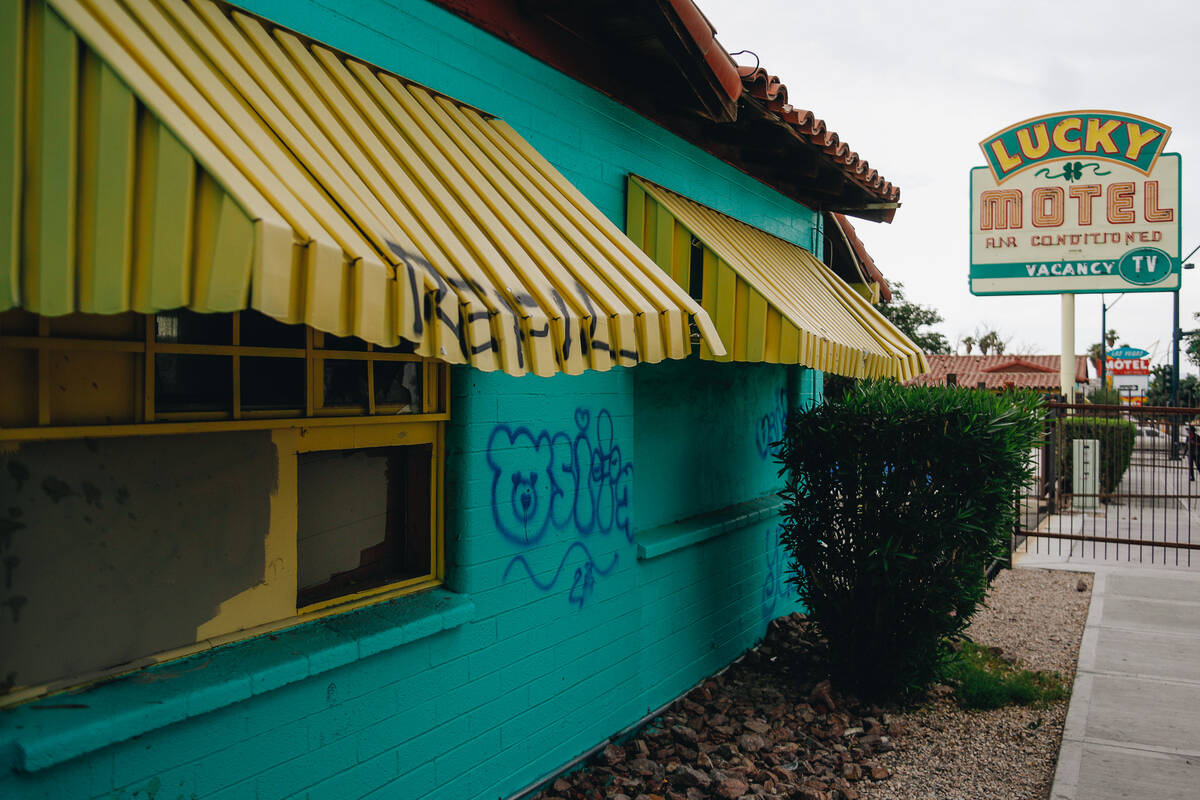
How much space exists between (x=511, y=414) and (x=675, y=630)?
2.16 meters

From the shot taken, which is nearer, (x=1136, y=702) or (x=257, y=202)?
(x=257, y=202)

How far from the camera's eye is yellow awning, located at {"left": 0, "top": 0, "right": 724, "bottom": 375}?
1.83 m

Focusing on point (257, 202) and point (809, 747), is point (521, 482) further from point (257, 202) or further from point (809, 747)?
point (809, 747)

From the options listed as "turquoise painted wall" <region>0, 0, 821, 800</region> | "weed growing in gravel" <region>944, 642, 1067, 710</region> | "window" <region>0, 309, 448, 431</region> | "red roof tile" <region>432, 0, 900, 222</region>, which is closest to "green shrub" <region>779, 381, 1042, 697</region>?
"weed growing in gravel" <region>944, 642, 1067, 710</region>

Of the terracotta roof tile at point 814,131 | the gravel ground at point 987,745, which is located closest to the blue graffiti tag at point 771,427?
the terracotta roof tile at point 814,131

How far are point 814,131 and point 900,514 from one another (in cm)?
291

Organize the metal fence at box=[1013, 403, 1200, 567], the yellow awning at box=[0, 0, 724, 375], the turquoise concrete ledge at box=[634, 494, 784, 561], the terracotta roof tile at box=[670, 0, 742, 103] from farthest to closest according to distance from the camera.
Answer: the metal fence at box=[1013, 403, 1200, 567] → the turquoise concrete ledge at box=[634, 494, 784, 561] → the terracotta roof tile at box=[670, 0, 742, 103] → the yellow awning at box=[0, 0, 724, 375]

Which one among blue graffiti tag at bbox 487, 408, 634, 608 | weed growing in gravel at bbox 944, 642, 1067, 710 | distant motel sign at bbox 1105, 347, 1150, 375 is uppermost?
distant motel sign at bbox 1105, 347, 1150, 375

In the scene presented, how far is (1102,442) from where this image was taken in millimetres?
15180

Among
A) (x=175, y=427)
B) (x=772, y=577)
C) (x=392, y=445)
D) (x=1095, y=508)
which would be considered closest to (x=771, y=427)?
(x=772, y=577)

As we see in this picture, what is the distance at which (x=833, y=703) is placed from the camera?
5.27 meters

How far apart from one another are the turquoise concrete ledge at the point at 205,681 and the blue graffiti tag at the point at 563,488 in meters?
0.58

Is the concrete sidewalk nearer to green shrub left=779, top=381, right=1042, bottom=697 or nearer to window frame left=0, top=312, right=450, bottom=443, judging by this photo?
green shrub left=779, top=381, right=1042, bottom=697

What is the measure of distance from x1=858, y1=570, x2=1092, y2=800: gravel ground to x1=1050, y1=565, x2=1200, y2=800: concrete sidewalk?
4.7 inches
